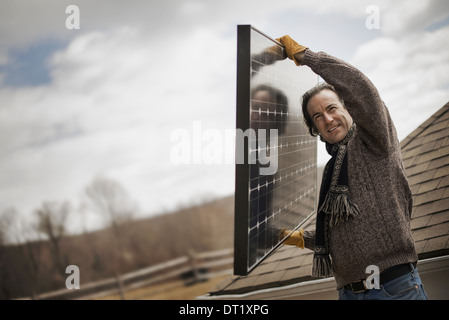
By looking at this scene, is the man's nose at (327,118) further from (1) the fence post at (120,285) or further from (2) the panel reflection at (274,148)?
(1) the fence post at (120,285)

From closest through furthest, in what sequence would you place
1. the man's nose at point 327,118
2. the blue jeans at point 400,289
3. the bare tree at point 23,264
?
the blue jeans at point 400,289 < the man's nose at point 327,118 < the bare tree at point 23,264

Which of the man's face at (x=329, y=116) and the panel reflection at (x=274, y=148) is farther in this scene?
the man's face at (x=329, y=116)

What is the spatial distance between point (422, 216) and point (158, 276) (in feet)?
35.8

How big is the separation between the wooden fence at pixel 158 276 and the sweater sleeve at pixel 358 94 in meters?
11.3

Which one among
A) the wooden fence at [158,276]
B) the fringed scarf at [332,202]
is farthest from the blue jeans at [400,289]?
the wooden fence at [158,276]

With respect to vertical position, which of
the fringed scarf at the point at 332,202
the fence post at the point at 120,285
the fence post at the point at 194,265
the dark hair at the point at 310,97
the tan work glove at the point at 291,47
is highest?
the tan work glove at the point at 291,47

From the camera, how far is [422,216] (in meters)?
3.07

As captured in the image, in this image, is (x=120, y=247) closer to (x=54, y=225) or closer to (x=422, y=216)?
(x=54, y=225)

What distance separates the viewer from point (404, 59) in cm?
530

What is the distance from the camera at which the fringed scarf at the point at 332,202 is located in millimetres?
1831

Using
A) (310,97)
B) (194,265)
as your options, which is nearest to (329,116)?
(310,97)

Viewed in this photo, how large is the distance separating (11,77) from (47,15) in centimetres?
322
